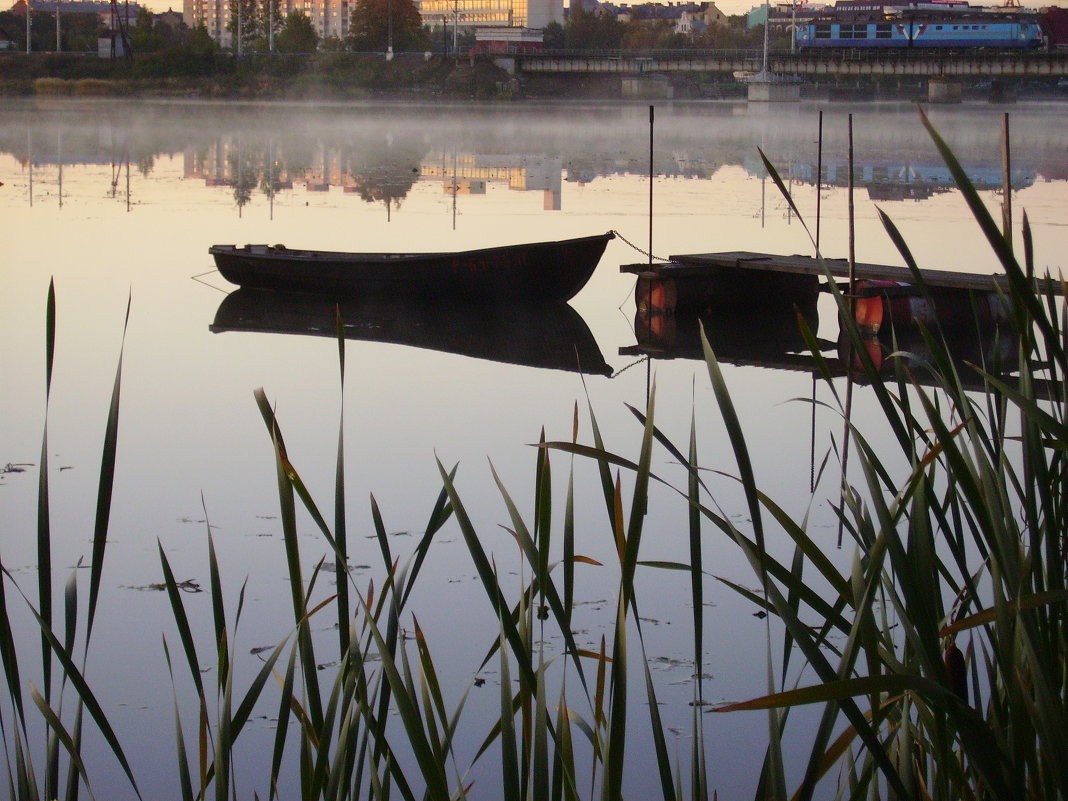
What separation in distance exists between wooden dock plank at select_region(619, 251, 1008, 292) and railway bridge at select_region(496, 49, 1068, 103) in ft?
119

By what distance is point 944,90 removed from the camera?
47.3 meters

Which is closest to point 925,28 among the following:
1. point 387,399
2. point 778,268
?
point 778,268

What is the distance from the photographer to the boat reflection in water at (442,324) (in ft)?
28.2

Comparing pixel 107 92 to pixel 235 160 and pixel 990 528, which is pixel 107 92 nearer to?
pixel 235 160

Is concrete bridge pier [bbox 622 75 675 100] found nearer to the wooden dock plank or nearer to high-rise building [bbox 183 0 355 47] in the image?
high-rise building [bbox 183 0 355 47]

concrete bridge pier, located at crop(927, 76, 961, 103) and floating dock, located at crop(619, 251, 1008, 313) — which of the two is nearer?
floating dock, located at crop(619, 251, 1008, 313)

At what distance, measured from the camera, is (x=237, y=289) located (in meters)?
11.2

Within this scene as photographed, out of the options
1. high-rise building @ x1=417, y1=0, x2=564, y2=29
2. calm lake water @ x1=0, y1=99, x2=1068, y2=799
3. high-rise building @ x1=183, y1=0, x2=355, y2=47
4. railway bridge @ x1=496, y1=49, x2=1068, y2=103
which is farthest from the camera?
high-rise building @ x1=417, y1=0, x2=564, y2=29

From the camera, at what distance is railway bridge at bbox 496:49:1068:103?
4347cm

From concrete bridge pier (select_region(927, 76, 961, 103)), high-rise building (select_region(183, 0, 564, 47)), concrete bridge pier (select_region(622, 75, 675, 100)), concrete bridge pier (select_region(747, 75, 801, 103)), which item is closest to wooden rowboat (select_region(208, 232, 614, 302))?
concrete bridge pier (select_region(927, 76, 961, 103))

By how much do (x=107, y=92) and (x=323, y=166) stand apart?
31.0 metres

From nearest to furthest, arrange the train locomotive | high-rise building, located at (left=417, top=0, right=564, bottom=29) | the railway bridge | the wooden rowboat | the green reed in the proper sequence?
the green reed < the wooden rowboat < the railway bridge < the train locomotive < high-rise building, located at (left=417, top=0, right=564, bottom=29)

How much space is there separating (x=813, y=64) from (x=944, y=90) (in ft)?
17.8

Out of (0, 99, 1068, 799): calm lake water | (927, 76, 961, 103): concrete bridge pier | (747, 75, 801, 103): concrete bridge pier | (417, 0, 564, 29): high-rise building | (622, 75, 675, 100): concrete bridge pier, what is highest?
(417, 0, 564, 29): high-rise building
